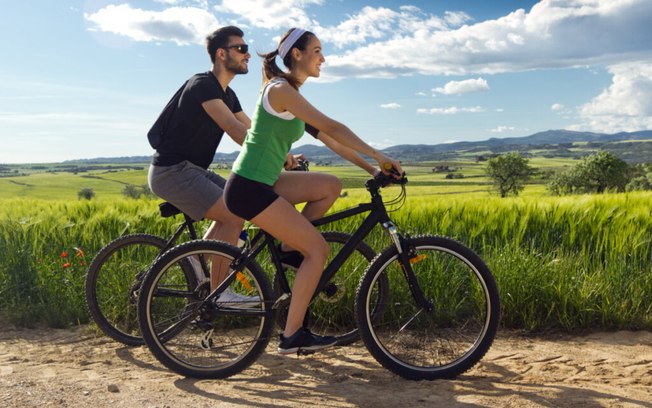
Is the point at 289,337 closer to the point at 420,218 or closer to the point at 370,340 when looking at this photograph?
the point at 370,340

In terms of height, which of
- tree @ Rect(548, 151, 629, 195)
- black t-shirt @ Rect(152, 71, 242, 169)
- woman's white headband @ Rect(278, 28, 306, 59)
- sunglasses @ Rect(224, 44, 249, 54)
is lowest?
tree @ Rect(548, 151, 629, 195)

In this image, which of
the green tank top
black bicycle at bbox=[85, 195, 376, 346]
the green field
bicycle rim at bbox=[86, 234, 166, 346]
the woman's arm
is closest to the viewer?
the woman's arm

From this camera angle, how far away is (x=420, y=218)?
6703mm

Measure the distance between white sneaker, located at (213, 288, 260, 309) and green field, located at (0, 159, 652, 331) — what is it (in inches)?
53.4

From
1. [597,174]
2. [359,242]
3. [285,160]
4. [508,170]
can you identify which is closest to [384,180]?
[359,242]

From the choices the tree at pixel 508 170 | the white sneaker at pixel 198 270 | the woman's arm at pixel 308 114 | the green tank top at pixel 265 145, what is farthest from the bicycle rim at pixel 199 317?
the tree at pixel 508 170

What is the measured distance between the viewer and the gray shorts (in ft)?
14.3

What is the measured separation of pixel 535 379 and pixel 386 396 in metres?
1.02

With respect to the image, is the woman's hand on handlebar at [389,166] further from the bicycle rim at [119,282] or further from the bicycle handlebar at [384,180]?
the bicycle rim at [119,282]

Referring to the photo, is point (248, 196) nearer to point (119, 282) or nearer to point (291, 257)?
point (291, 257)

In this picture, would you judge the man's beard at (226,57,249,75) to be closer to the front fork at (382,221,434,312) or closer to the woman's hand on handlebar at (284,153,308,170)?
the woman's hand on handlebar at (284,153,308,170)

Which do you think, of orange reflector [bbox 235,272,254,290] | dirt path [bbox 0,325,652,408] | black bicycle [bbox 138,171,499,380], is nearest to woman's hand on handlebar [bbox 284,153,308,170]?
black bicycle [bbox 138,171,499,380]

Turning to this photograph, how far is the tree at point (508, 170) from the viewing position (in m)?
78.9

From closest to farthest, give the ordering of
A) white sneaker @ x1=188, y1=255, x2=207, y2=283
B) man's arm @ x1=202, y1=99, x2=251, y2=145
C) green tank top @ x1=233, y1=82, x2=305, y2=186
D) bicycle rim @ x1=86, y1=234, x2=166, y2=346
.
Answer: green tank top @ x1=233, y1=82, x2=305, y2=186
man's arm @ x1=202, y1=99, x2=251, y2=145
white sneaker @ x1=188, y1=255, x2=207, y2=283
bicycle rim @ x1=86, y1=234, x2=166, y2=346
